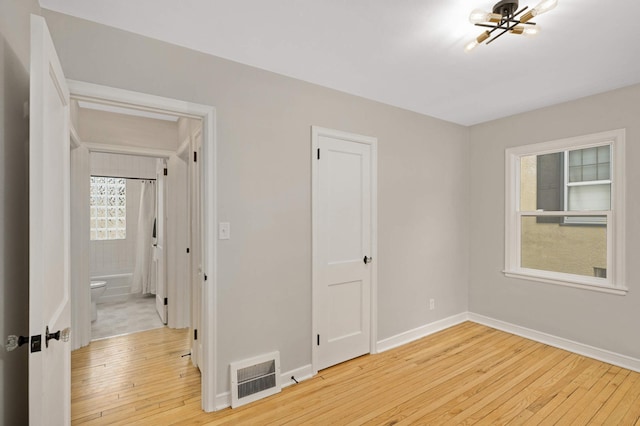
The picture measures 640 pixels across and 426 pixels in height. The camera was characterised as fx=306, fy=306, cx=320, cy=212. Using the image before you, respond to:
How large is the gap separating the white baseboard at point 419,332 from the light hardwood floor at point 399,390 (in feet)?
0.25

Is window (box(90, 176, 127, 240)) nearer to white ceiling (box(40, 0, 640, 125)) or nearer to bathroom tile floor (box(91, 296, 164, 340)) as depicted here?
bathroom tile floor (box(91, 296, 164, 340))

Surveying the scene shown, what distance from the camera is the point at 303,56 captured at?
2283 millimetres

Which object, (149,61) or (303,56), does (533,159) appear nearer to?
(303,56)

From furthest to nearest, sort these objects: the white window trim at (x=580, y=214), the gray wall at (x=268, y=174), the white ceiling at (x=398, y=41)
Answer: the white window trim at (x=580, y=214) < the gray wall at (x=268, y=174) < the white ceiling at (x=398, y=41)

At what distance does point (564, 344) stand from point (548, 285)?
0.60 m

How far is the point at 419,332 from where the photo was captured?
352cm

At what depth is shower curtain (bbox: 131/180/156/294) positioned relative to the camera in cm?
525

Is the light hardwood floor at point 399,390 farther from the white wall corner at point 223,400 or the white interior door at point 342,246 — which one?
the white interior door at point 342,246

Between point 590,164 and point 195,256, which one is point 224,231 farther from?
point 590,164

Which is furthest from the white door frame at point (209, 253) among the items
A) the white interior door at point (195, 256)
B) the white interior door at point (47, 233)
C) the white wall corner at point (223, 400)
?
the white interior door at point (47, 233)

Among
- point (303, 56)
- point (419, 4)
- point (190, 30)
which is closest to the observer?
point (419, 4)

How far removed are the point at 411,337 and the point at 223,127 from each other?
292 centimetres

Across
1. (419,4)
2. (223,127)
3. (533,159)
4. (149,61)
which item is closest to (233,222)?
(223,127)

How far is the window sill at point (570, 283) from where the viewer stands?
9.42 ft
